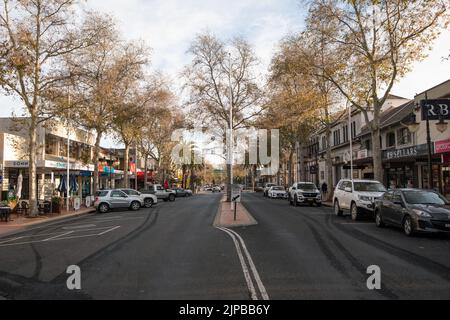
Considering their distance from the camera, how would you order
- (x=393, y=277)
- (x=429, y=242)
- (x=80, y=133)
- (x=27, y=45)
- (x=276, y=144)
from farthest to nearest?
(x=276, y=144), (x=80, y=133), (x=27, y=45), (x=429, y=242), (x=393, y=277)

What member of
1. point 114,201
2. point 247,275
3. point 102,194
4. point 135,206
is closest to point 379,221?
point 247,275

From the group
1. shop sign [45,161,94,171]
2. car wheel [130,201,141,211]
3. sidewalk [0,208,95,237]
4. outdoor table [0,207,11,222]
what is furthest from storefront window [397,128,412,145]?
outdoor table [0,207,11,222]

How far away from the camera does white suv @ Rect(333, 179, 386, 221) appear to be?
18312mm

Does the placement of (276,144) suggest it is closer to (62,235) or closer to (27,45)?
(27,45)

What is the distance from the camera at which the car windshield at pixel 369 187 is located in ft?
63.4

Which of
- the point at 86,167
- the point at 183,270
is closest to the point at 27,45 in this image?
the point at 86,167

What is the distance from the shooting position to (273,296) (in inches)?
251

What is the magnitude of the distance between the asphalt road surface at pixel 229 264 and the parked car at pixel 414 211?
1.59 ft

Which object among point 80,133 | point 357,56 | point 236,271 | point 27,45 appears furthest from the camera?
point 80,133

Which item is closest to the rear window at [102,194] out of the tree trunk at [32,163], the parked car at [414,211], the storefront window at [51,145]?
the tree trunk at [32,163]

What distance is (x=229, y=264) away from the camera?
8.94 meters

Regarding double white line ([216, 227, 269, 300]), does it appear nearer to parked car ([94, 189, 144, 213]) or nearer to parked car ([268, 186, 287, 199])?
parked car ([94, 189, 144, 213])

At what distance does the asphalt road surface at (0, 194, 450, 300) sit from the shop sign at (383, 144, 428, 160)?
10.4m
